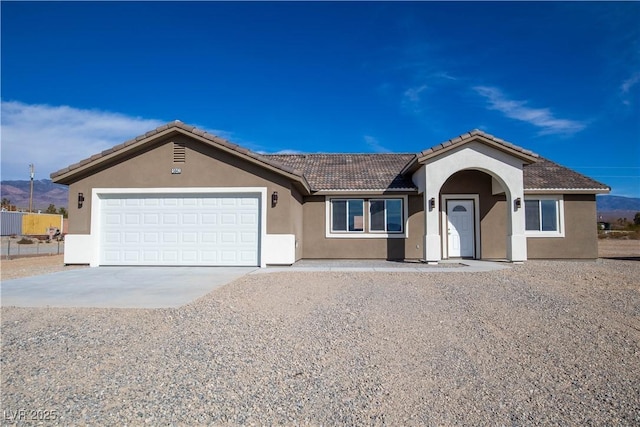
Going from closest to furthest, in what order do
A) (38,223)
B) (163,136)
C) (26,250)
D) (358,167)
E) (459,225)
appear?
1. (163,136)
2. (459,225)
3. (358,167)
4. (26,250)
5. (38,223)

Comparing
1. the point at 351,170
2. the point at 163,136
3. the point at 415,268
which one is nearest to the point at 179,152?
the point at 163,136

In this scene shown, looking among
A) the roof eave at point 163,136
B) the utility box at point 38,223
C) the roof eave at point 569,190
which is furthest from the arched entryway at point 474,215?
the utility box at point 38,223

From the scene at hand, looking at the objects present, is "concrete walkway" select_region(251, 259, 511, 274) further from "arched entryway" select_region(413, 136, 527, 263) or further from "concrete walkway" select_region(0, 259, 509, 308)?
"arched entryway" select_region(413, 136, 527, 263)

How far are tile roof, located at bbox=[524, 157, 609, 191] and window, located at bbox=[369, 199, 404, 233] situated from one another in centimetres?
482

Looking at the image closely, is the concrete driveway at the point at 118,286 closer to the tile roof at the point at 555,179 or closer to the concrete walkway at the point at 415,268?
the concrete walkway at the point at 415,268

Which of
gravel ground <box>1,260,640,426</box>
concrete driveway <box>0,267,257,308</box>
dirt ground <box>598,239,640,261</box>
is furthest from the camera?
dirt ground <box>598,239,640,261</box>

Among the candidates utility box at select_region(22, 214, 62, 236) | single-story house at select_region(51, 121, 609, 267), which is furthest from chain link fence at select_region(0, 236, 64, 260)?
utility box at select_region(22, 214, 62, 236)

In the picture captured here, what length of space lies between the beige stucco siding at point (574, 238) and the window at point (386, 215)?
198 inches

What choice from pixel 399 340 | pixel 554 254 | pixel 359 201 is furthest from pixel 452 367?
pixel 554 254

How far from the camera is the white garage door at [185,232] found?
13.4m

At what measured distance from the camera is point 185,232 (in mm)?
13422

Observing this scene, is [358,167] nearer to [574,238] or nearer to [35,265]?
[574,238]

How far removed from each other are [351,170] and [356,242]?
3.53 m

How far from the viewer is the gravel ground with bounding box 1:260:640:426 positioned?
3.67m
